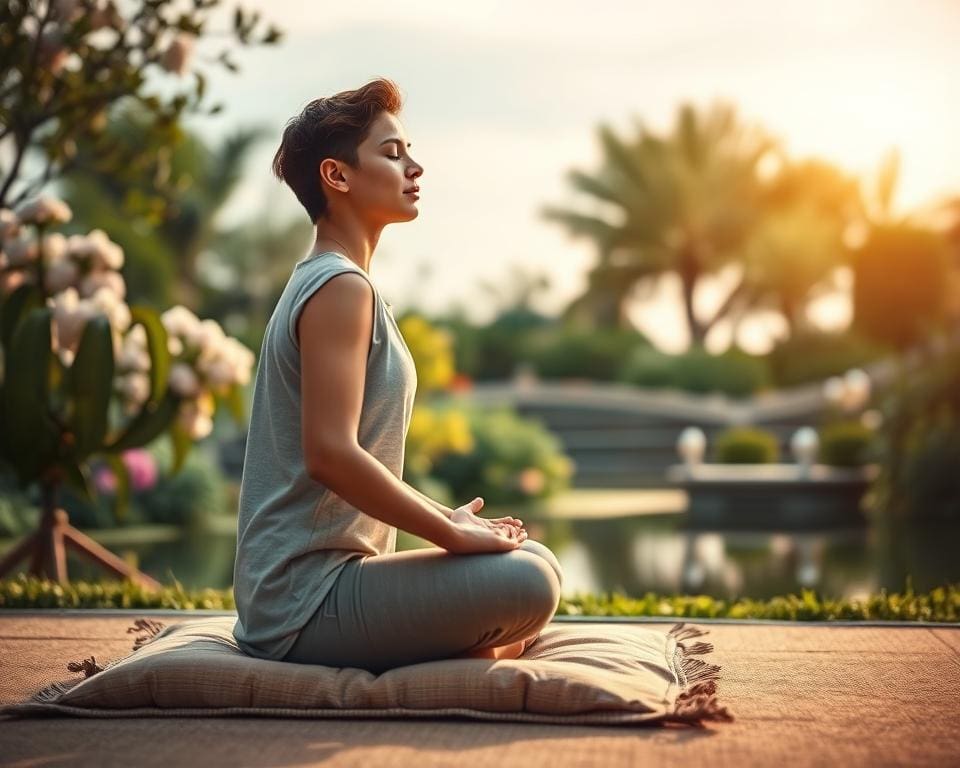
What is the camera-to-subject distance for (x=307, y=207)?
9.18ft

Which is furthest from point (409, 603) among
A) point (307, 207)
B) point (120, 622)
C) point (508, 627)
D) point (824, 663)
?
point (120, 622)

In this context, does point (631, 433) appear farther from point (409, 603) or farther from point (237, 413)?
point (409, 603)

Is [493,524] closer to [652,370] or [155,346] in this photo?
[155,346]

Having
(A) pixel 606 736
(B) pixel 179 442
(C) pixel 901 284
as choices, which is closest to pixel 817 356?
(C) pixel 901 284

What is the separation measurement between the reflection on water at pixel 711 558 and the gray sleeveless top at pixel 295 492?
4.38 meters

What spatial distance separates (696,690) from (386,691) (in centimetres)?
59

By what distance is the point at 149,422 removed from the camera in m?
5.41

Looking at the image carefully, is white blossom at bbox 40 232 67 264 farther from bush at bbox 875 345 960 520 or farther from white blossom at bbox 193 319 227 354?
bush at bbox 875 345 960 520

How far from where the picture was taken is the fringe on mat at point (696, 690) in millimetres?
2383

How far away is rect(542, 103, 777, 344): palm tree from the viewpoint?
30.1m

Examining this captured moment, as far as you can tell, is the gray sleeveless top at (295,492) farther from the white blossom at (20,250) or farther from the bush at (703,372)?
the bush at (703,372)

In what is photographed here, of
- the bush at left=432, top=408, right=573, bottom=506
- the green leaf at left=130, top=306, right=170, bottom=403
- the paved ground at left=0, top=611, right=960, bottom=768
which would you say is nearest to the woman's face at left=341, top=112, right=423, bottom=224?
the paved ground at left=0, top=611, right=960, bottom=768

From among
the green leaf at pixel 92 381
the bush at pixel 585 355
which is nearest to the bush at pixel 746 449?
the bush at pixel 585 355

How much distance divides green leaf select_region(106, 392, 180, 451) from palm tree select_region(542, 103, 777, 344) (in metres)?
25.6
